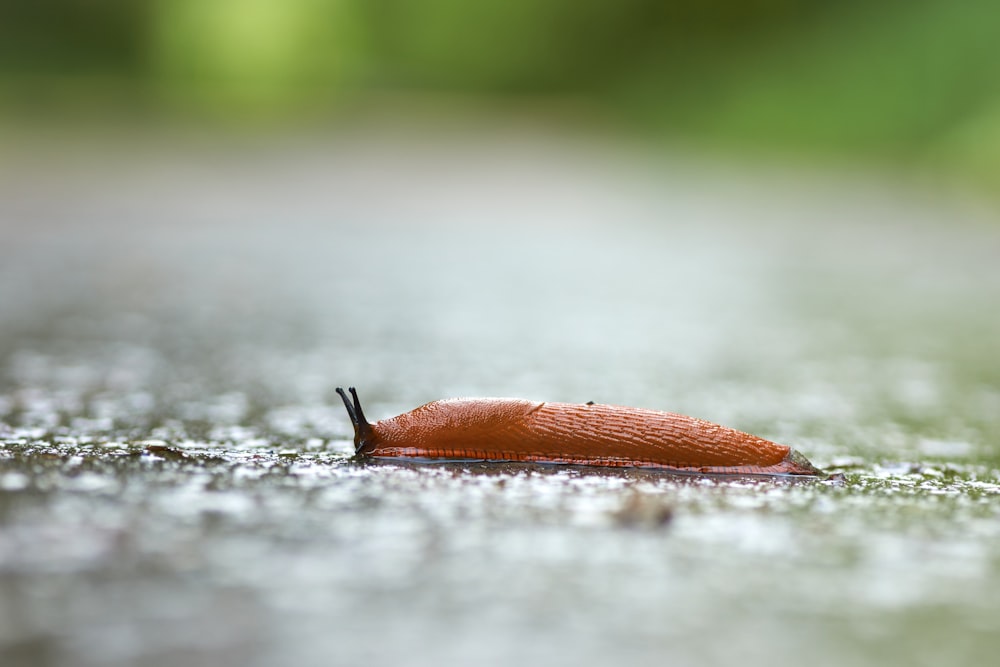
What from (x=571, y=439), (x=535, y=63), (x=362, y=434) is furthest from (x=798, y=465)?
(x=535, y=63)

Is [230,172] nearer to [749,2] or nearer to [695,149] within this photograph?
[695,149]

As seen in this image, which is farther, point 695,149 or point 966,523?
point 695,149

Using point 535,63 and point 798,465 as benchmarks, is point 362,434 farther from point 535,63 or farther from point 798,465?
point 535,63

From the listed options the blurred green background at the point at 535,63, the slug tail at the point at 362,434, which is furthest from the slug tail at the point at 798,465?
the blurred green background at the point at 535,63

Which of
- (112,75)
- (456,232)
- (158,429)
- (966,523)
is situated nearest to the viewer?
(966,523)

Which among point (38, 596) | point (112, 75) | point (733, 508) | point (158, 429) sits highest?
point (112, 75)

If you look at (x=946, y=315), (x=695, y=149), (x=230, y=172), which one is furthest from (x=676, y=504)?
(x=695, y=149)

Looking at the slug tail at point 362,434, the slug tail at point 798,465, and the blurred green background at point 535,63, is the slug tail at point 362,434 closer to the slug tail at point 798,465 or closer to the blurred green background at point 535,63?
the slug tail at point 798,465

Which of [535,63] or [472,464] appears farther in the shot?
[535,63]
